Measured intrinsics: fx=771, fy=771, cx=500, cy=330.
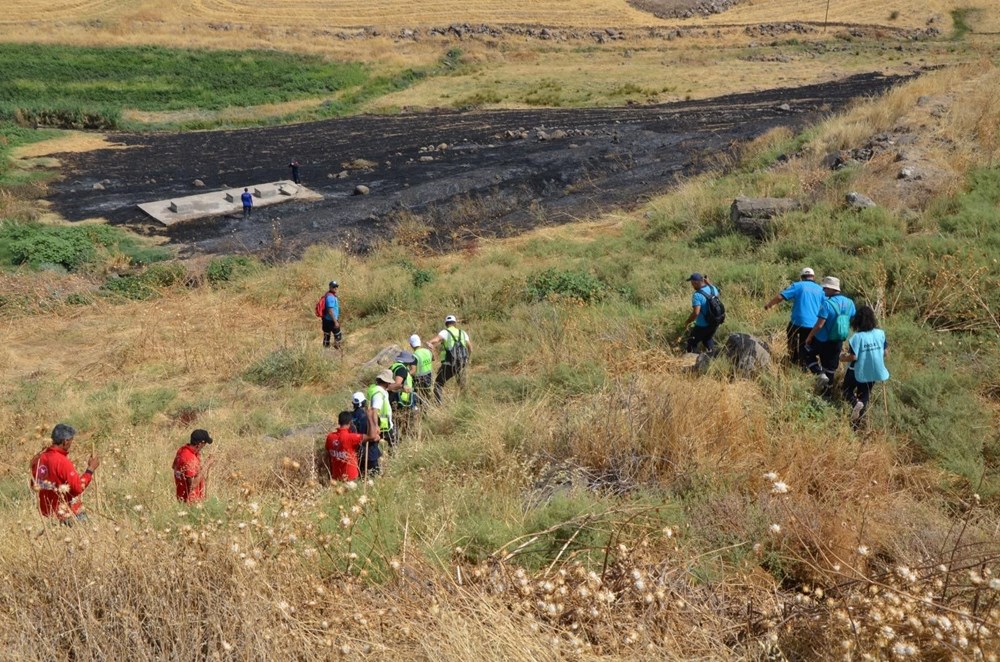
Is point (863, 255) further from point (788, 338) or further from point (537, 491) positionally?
point (537, 491)

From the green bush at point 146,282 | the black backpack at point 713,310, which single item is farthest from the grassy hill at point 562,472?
the green bush at point 146,282

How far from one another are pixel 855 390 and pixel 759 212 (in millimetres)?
6167

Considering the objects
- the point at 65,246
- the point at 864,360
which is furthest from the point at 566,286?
the point at 65,246

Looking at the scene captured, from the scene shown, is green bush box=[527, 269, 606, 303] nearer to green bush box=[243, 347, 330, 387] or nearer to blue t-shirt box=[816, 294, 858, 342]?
green bush box=[243, 347, 330, 387]

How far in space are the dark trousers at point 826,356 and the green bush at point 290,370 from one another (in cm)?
601

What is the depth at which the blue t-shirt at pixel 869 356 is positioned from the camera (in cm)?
632

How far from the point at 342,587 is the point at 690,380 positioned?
431 centimetres

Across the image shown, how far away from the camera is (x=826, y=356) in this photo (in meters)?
7.33

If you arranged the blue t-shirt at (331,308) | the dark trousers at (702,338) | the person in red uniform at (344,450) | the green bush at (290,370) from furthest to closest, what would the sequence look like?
the blue t-shirt at (331,308)
the green bush at (290,370)
the dark trousers at (702,338)
the person in red uniform at (344,450)

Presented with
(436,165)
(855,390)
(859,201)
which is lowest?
(855,390)

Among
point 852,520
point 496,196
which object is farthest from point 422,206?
point 852,520

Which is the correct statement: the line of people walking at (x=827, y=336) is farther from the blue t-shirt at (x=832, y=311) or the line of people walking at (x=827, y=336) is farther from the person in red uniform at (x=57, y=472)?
the person in red uniform at (x=57, y=472)

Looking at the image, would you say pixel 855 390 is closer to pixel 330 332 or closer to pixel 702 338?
pixel 702 338

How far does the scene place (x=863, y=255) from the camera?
32.5 ft
